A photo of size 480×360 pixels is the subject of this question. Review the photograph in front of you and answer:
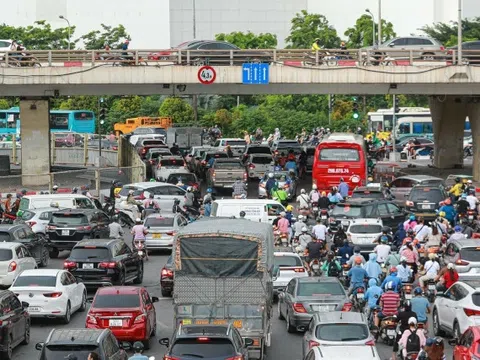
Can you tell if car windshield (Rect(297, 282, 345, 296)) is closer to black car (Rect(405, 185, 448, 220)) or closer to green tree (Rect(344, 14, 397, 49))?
black car (Rect(405, 185, 448, 220))

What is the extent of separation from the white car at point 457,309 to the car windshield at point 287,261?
531 centimetres

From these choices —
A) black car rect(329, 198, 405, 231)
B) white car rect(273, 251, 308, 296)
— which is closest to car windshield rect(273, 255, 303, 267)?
white car rect(273, 251, 308, 296)

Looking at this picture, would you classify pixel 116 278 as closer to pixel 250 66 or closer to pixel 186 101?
pixel 250 66

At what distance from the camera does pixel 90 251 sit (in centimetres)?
3319

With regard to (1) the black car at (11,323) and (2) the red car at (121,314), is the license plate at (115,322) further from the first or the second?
(1) the black car at (11,323)

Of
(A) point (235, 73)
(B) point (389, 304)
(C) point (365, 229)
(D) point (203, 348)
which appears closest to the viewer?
(D) point (203, 348)

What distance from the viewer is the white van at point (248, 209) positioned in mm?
40156

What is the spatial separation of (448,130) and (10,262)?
3916 cm

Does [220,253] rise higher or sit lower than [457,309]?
higher

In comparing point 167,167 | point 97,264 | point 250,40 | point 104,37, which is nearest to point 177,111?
point 250,40

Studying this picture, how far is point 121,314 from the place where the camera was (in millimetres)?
26047

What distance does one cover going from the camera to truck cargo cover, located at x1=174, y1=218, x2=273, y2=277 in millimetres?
25453

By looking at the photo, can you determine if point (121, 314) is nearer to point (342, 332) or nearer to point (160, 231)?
point (342, 332)

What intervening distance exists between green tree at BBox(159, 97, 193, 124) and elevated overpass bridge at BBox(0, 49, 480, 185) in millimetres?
45660
